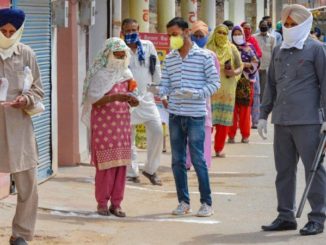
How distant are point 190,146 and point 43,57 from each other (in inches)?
105

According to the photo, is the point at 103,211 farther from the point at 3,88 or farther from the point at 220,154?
the point at 220,154

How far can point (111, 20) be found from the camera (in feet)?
49.1

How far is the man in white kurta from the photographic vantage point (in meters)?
11.7

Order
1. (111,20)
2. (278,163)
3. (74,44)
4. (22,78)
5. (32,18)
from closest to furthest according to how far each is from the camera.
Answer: (22,78)
(278,163)
(32,18)
(74,44)
(111,20)

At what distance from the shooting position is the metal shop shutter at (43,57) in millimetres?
11312

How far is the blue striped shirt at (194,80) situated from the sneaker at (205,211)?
0.88 m

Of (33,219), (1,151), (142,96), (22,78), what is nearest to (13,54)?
(22,78)

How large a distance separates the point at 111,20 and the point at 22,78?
7285mm

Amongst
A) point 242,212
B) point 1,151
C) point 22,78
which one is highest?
point 22,78

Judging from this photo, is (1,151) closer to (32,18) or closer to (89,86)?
(89,86)

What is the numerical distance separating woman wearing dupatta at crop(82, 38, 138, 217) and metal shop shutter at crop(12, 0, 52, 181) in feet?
5.09

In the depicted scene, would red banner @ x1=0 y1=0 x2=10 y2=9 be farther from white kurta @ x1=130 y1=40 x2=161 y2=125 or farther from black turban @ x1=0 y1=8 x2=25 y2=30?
black turban @ x1=0 y1=8 x2=25 y2=30

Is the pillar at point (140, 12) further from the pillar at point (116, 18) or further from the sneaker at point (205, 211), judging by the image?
the sneaker at point (205, 211)

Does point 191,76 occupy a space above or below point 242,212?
above
